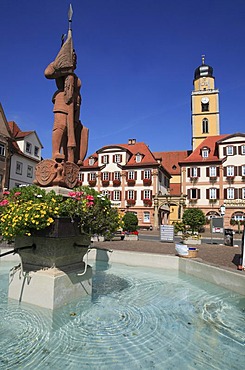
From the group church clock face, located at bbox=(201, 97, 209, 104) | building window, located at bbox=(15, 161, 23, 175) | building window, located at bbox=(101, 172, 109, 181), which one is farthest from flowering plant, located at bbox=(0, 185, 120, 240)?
church clock face, located at bbox=(201, 97, 209, 104)

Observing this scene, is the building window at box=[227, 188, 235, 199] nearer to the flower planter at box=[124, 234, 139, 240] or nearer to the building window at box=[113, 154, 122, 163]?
the building window at box=[113, 154, 122, 163]

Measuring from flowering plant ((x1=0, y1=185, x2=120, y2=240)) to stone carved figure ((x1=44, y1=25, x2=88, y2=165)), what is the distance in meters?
1.68

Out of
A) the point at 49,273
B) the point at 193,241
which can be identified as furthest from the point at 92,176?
the point at 49,273

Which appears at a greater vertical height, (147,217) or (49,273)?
(147,217)

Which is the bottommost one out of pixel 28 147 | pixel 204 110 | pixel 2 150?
pixel 2 150

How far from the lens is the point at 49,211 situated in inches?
185

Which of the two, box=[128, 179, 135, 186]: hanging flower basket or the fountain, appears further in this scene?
box=[128, 179, 135, 186]: hanging flower basket

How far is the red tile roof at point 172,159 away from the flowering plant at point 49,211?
5173 centimetres

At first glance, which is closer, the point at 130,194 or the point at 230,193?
the point at 230,193

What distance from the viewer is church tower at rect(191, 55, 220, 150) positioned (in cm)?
6234

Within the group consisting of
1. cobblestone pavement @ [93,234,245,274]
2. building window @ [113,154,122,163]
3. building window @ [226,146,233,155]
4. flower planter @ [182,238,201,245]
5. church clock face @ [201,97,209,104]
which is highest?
church clock face @ [201,97,209,104]

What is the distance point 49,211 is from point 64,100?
3359 mm

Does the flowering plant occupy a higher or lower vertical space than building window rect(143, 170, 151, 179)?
lower

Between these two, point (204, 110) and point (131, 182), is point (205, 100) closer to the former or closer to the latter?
point (204, 110)
